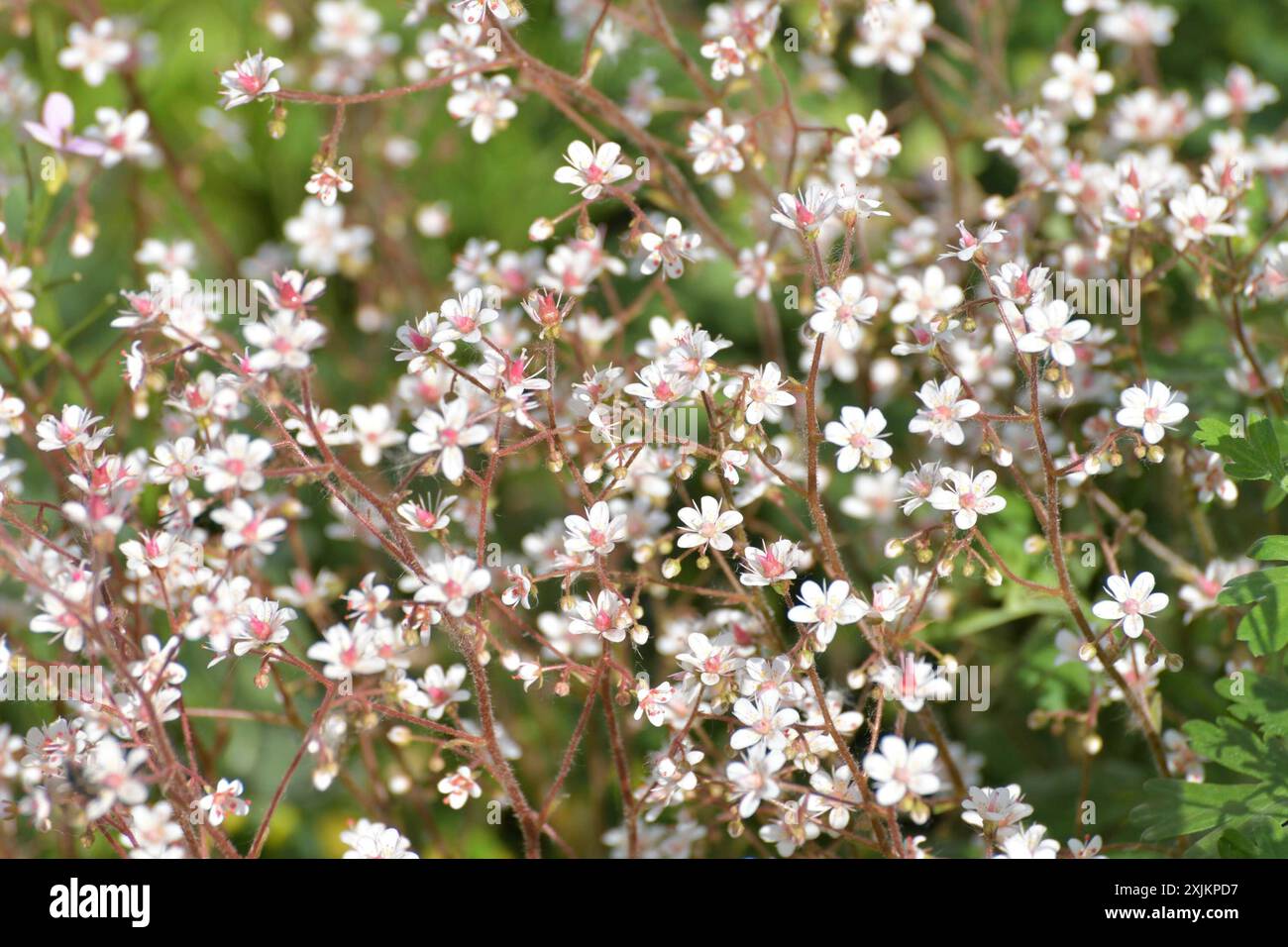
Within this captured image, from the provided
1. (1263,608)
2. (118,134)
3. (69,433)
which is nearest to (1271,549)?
(1263,608)

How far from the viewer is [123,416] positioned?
2021 millimetres

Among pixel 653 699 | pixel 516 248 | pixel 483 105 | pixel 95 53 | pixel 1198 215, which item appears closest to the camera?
pixel 653 699

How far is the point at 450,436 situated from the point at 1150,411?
83 cm

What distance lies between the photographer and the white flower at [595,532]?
1.35 meters

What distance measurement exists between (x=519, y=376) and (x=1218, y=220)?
1086 millimetres

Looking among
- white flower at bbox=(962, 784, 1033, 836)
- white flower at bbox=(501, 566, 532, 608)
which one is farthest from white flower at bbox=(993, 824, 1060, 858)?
white flower at bbox=(501, 566, 532, 608)

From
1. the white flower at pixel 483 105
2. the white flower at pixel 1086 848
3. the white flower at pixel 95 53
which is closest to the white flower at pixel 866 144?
the white flower at pixel 483 105

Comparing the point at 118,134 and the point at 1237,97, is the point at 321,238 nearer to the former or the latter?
the point at 118,134

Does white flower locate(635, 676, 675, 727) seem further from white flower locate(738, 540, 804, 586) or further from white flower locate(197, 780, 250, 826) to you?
white flower locate(197, 780, 250, 826)

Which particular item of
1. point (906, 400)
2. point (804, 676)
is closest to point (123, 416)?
point (804, 676)

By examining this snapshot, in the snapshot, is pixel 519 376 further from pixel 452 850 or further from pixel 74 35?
pixel 74 35

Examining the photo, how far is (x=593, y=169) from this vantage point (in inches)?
57.4

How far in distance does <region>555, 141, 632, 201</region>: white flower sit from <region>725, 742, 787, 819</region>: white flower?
2.32 feet

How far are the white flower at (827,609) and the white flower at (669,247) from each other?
1.47 feet
